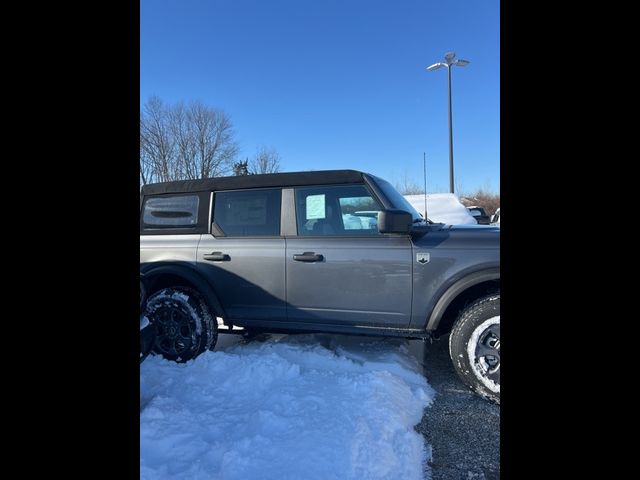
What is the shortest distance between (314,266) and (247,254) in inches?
28.5

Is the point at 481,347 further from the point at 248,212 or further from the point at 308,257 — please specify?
the point at 248,212

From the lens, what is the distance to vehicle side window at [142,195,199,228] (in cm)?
382

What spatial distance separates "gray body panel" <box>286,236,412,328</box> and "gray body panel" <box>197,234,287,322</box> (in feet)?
0.41

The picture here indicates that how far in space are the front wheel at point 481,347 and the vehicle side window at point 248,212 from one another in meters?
1.95

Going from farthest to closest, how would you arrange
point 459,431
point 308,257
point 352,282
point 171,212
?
point 171,212 → point 308,257 → point 352,282 → point 459,431

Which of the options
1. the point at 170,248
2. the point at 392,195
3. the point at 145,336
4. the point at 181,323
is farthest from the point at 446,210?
the point at 145,336

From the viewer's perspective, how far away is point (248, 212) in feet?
12.0

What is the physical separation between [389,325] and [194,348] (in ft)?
6.56

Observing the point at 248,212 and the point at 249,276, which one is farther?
the point at 248,212

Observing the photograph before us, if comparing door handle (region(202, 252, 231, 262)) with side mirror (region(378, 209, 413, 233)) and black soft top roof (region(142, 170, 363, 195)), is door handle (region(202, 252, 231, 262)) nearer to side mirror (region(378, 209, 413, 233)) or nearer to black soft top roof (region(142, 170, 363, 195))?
black soft top roof (region(142, 170, 363, 195))

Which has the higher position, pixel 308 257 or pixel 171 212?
pixel 171 212

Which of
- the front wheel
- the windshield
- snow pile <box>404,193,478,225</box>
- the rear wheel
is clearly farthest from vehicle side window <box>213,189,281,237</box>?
snow pile <box>404,193,478,225</box>
